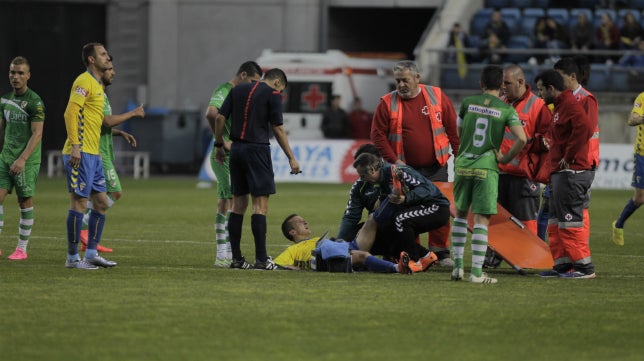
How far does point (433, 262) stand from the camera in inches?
483

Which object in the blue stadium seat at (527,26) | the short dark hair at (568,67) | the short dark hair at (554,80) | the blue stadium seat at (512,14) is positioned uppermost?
the blue stadium seat at (512,14)

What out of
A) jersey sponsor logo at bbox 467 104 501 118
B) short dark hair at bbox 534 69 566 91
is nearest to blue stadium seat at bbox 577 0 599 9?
short dark hair at bbox 534 69 566 91

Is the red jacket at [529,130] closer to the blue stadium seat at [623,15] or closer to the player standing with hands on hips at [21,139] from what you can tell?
the player standing with hands on hips at [21,139]

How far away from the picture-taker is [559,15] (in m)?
33.9

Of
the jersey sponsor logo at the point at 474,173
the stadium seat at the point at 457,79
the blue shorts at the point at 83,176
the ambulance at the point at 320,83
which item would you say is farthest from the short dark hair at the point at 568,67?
the stadium seat at the point at 457,79

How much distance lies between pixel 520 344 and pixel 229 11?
30.6 meters

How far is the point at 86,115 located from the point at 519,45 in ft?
74.5

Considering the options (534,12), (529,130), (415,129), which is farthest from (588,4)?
(415,129)

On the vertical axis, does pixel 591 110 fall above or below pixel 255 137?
above

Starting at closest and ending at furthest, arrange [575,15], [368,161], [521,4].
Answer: [368,161], [575,15], [521,4]

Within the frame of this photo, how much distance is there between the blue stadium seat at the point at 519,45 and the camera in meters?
32.7

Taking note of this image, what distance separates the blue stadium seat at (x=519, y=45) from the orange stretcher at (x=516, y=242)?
808 inches

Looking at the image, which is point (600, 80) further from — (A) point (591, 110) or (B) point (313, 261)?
Answer: (B) point (313, 261)

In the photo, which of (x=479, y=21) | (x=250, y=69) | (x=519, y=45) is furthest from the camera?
(x=479, y=21)
